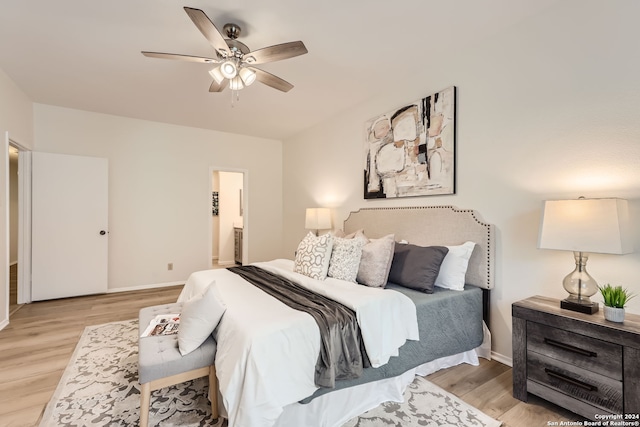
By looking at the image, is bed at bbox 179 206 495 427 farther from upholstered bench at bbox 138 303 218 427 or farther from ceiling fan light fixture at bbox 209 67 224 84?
ceiling fan light fixture at bbox 209 67 224 84

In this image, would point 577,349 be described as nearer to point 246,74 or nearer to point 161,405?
point 161,405

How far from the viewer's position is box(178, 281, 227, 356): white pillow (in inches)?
65.3

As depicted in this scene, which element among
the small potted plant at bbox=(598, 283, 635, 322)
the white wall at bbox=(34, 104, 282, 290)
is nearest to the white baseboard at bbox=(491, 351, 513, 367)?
the small potted plant at bbox=(598, 283, 635, 322)

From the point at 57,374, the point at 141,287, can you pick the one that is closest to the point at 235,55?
the point at 57,374

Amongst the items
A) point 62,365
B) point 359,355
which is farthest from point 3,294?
point 359,355

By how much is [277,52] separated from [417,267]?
1989 mm

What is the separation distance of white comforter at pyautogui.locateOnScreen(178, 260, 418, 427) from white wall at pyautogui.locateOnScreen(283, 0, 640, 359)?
3.46 feet

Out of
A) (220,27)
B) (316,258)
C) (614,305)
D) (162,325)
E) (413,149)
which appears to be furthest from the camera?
(413,149)

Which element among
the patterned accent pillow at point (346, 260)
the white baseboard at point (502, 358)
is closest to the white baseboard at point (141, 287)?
the patterned accent pillow at point (346, 260)

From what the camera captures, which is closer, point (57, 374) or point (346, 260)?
point (57, 374)

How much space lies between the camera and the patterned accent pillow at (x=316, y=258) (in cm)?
257

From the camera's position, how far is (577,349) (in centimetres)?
168

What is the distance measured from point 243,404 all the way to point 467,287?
6.50ft

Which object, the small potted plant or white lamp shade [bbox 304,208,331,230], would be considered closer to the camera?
the small potted plant
